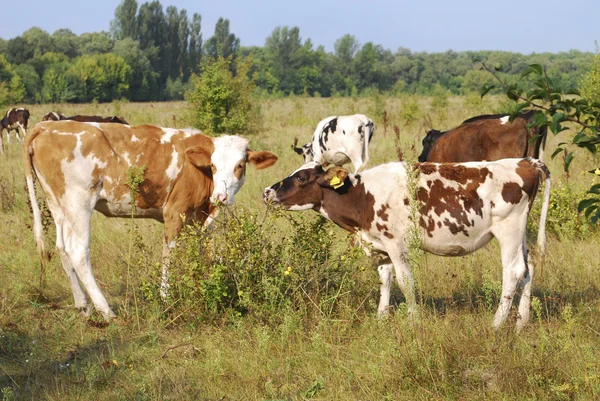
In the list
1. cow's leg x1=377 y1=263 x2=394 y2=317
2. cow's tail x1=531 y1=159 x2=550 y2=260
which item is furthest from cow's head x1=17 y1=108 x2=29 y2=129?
cow's tail x1=531 y1=159 x2=550 y2=260

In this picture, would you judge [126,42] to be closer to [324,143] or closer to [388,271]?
[324,143]

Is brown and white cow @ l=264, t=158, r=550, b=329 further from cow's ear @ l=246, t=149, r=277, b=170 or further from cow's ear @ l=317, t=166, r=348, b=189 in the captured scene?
cow's ear @ l=246, t=149, r=277, b=170

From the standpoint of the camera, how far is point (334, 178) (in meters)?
Answer: 6.16

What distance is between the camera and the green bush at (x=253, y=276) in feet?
19.9

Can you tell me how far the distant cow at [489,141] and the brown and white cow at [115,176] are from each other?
3118mm

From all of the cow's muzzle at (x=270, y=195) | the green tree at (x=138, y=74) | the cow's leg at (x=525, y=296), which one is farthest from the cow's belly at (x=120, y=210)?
the green tree at (x=138, y=74)

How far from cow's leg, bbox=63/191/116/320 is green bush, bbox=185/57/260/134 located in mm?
11187

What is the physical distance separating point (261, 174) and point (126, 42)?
2999 inches

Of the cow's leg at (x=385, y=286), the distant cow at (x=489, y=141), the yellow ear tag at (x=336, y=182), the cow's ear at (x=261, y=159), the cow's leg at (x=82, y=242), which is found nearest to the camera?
the yellow ear tag at (x=336, y=182)

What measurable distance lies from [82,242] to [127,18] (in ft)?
295

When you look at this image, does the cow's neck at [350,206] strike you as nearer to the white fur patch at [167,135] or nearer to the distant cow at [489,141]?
the white fur patch at [167,135]

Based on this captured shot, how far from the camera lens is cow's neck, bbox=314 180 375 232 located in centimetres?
617

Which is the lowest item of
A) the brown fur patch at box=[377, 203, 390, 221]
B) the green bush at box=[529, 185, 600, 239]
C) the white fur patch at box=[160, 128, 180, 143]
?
the green bush at box=[529, 185, 600, 239]

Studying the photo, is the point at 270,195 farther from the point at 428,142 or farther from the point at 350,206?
the point at 428,142
